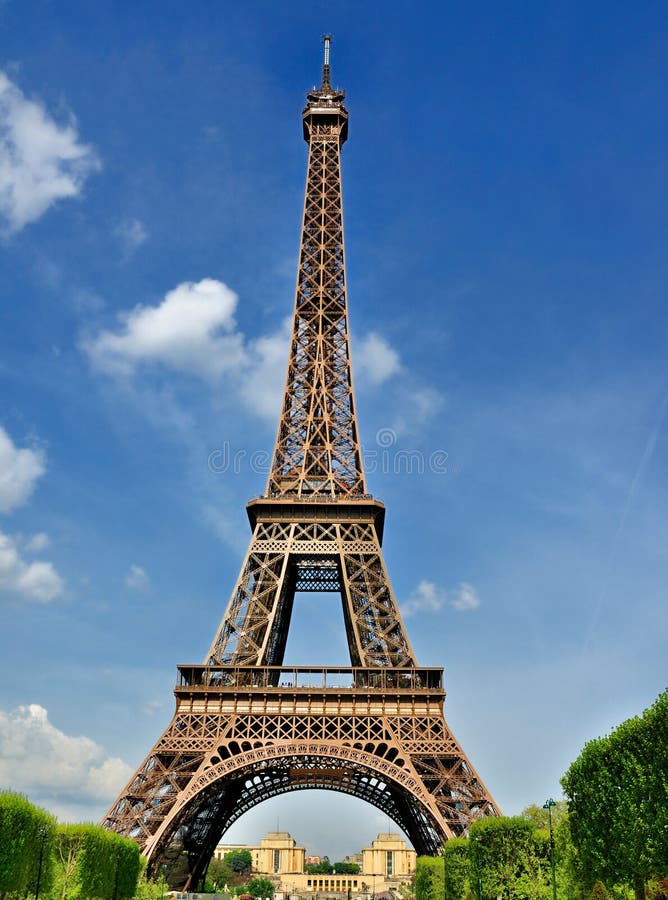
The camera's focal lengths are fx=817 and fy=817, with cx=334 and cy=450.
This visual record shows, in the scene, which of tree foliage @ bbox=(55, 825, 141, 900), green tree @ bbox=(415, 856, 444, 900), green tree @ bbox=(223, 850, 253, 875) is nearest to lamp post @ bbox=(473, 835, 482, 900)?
green tree @ bbox=(415, 856, 444, 900)

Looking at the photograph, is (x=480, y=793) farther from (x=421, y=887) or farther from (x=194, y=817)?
(x=194, y=817)

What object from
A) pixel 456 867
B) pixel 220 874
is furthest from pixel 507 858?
pixel 220 874

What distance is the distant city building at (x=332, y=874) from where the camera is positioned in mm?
128125

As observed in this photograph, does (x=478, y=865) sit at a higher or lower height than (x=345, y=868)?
lower

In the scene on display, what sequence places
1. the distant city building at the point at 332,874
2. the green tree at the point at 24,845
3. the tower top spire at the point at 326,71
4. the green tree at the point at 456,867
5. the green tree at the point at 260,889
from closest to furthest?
the green tree at the point at 24,845
the green tree at the point at 456,867
the tower top spire at the point at 326,71
the green tree at the point at 260,889
the distant city building at the point at 332,874

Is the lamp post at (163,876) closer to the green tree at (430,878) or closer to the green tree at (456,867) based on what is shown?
the green tree at (430,878)

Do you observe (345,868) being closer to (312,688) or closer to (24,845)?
(312,688)

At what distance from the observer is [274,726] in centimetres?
4172

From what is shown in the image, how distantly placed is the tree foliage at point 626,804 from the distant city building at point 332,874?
98.9 m

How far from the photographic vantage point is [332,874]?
14412 cm

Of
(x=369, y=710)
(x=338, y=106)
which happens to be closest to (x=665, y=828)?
(x=369, y=710)

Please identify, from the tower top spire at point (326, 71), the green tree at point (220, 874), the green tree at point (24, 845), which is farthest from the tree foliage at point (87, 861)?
the green tree at point (220, 874)

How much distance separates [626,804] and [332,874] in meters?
134

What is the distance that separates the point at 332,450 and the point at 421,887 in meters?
25.7
